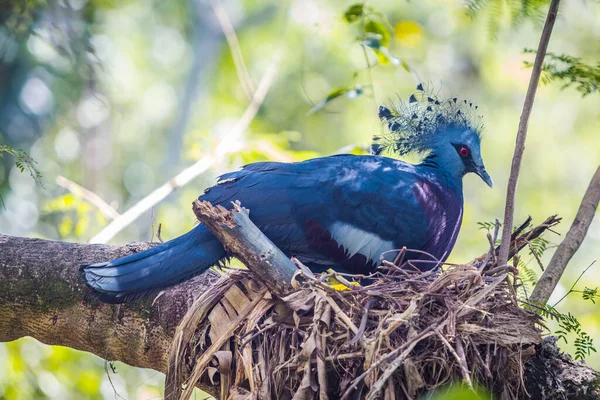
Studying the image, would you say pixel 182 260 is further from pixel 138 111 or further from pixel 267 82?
pixel 138 111

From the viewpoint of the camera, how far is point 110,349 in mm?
2729

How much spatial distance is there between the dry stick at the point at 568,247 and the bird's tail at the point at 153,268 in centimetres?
129

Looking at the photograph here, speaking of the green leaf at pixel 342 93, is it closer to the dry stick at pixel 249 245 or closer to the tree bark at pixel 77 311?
the tree bark at pixel 77 311

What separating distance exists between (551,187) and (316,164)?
7.09 metres

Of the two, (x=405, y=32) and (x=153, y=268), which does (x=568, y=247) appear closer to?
(x=153, y=268)

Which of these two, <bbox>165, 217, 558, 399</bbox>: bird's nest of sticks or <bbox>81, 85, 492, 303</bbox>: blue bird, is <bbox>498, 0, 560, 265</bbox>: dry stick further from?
<bbox>81, 85, 492, 303</bbox>: blue bird

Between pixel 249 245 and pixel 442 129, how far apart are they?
5.43 feet

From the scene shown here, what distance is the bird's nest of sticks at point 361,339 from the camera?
2129mm

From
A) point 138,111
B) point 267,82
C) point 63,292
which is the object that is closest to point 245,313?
point 63,292

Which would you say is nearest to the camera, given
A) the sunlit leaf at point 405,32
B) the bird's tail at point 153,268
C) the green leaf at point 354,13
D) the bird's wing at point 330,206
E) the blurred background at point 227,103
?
the bird's tail at point 153,268

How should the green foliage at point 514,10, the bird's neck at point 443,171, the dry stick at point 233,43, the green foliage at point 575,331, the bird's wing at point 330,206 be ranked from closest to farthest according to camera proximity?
the green foliage at point 575,331 < the bird's wing at point 330,206 < the green foliage at point 514,10 < the bird's neck at point 443,171 < the dry stick at point 233,43

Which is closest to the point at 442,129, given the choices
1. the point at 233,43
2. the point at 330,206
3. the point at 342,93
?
the point at 342,93

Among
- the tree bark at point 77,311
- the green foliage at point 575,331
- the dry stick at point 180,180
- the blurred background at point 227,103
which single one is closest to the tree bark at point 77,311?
the tree bark at point 77,311

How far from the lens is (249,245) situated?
2.32m
